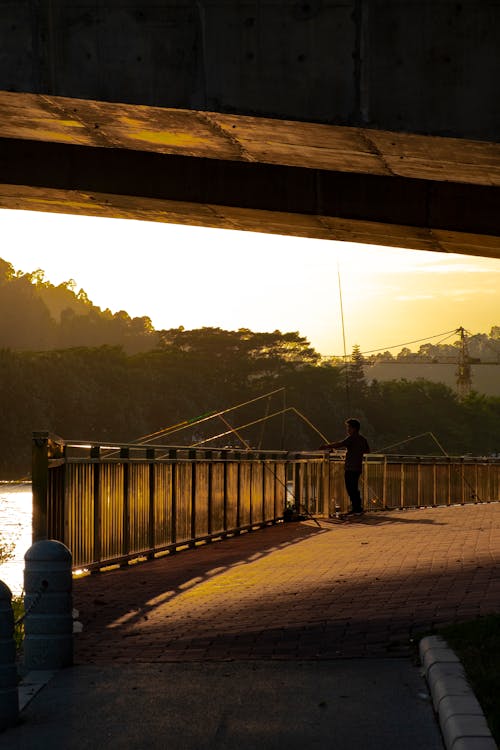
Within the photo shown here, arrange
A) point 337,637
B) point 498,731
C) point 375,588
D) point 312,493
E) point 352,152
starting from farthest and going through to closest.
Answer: point 312,493, point 352,152, point 375,588, point 337,637, point 498,731

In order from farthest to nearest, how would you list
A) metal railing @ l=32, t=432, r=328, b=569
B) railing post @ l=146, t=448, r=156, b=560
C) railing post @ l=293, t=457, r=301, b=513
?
railing post @ l=293, t=457, r=301, b=513 → railing post @ l=146, t=448, r=156, b=560 → metal railing @ l=32, t=432, r=328, b=569

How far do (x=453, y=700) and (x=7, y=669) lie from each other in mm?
2235

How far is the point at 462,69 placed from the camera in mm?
12938

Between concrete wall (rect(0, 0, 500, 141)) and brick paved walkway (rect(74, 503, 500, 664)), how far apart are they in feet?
15.1

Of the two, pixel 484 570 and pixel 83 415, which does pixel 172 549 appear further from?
pixel 83 415

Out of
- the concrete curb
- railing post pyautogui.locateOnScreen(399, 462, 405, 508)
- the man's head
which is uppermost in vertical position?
the man's head

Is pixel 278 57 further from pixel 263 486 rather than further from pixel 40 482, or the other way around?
pixel 263 486

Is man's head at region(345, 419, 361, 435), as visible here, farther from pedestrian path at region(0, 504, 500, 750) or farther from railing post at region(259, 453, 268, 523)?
pedestrian path at region(0, 504, 500, 750)

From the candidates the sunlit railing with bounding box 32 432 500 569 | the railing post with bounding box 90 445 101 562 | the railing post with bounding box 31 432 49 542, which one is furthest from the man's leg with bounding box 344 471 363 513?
the railing post with bounding box 31 432 49 542

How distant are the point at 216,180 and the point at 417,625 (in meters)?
9.19

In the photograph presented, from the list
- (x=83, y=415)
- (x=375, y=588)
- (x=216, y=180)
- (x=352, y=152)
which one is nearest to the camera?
(x=375, y=588)

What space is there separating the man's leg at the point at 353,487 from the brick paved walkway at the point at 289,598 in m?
6.63

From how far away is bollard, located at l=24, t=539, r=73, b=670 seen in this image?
7.80m

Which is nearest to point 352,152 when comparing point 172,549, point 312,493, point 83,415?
point 172,549
